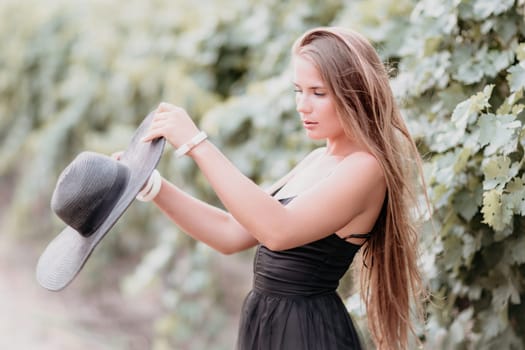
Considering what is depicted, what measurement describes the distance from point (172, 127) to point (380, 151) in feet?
1.65

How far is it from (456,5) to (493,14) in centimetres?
11

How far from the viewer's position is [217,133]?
393 cm

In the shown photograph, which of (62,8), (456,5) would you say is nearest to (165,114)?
(456,5)

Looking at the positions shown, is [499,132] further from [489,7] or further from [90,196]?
[90,196]

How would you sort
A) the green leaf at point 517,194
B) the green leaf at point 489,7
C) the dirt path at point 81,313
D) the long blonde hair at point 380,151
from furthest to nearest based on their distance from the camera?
the dirt path at point 81,313 → the green leaf at point 489,7 → the green leaf at point 517,194 → the long blonde hair at point 380,151

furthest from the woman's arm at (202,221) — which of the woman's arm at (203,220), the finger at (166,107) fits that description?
the finger at (166,107)

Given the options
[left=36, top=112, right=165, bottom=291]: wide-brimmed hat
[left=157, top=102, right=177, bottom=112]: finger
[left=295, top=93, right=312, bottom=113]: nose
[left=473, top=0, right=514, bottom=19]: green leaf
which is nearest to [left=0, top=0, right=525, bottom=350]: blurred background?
[left=473, top=0, right=514, bottom=19]: green leaf

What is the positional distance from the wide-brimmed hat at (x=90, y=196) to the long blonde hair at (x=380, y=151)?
0.45 metres

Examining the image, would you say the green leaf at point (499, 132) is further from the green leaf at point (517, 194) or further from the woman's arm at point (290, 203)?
the woman's arm at point (290, 203)

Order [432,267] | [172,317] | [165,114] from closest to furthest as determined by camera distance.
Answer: [165,114] < [432,267] < [172,317]

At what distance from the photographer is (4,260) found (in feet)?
20.9

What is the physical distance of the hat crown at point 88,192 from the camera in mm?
1933

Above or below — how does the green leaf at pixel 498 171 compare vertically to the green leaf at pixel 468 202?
above

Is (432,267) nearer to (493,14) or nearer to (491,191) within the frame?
(491,191)
